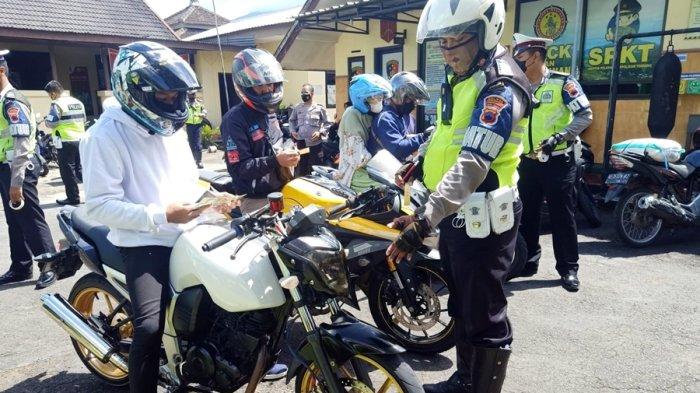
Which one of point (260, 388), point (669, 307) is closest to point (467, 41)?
point (260, 388)

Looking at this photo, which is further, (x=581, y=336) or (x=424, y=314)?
(x=581, y=336)

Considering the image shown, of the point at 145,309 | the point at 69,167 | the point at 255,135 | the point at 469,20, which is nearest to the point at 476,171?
→ the point at 469,20

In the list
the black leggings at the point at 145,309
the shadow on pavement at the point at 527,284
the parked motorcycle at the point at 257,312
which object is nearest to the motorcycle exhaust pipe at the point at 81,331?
the parked motorcycle at the point at 257,312

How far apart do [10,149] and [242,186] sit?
8.96ft

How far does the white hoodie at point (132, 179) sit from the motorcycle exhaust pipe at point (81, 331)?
61cm

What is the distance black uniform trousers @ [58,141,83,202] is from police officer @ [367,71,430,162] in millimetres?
6431

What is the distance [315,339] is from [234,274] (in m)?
0.46

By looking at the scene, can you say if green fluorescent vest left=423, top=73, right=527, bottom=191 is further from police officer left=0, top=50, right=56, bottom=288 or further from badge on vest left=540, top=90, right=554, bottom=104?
police officer left=0, top=50, right=56, bottom=288

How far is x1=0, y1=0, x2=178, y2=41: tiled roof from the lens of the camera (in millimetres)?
14375

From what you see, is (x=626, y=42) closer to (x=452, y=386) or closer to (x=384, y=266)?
(x=384, y=266)

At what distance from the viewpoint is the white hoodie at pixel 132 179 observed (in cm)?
234

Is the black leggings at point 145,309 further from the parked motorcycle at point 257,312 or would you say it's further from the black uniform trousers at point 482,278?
the black uniform trousers at point 482,278

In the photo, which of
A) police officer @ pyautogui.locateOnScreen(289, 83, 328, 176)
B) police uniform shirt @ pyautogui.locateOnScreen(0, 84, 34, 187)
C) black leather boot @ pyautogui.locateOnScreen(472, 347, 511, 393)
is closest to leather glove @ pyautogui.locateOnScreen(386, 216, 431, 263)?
black leather boot @ pyautogui.locateOnScreen(472, 347, 511, 393)

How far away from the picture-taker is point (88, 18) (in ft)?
53.6
